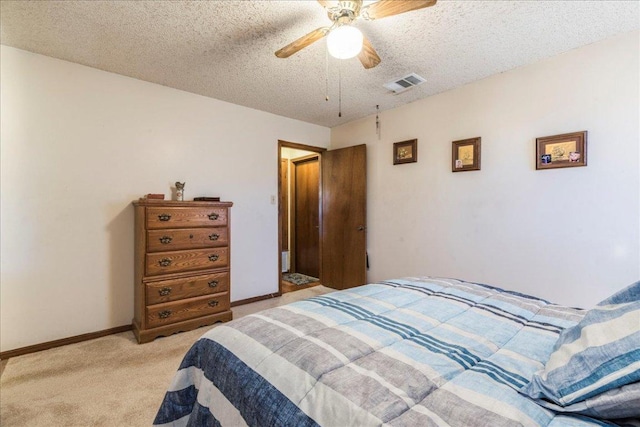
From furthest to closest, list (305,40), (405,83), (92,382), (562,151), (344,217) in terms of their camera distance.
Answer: (344,217) → (405,83) → (562,151) → (92,382) → (305,40)

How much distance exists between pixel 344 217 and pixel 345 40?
2719mm

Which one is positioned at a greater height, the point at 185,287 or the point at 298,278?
the point at 185,287

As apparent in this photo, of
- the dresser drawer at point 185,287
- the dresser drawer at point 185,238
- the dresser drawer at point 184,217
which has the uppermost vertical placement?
the dresser drawer at point 184,217

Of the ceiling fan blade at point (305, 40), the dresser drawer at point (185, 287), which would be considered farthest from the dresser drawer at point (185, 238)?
the ceiling fan blade at point (305, 40)

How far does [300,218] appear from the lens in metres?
5.22

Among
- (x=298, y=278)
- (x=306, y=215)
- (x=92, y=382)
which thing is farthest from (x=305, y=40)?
(x=298, y=278)

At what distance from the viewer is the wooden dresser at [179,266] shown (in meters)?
2.48

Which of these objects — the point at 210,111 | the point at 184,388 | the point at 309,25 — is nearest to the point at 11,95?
the point at 210,111

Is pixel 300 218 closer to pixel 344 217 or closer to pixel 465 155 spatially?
pixel 344 217

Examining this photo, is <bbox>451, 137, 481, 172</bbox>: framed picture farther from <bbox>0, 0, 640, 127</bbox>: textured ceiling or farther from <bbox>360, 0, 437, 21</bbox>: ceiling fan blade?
<bbox>360, 0, 437, 21</bbox>: ceiling fan blade

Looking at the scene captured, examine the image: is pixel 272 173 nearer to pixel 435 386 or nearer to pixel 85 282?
pixel 85 282

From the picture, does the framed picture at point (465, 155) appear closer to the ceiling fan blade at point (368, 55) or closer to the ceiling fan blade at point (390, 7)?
the ceiling fan blade at point (368, 55)

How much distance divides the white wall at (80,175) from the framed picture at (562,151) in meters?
3.11

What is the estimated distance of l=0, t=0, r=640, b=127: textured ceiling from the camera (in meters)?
1.84
